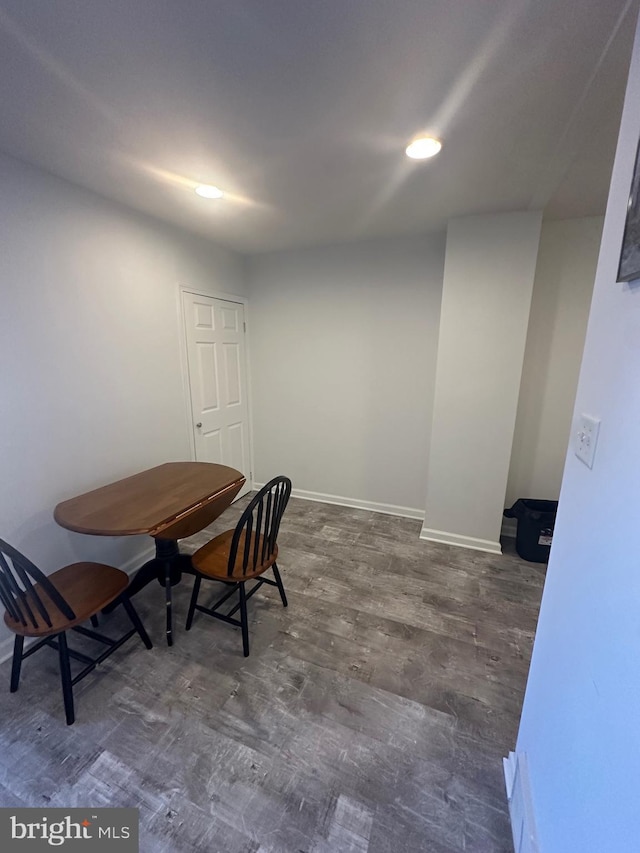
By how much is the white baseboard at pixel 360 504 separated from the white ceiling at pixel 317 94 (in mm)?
2513

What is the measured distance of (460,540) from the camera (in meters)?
2.79

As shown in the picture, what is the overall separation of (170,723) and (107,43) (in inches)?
96.8

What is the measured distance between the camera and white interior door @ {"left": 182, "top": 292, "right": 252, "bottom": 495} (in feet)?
9.46

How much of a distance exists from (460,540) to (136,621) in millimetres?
2349

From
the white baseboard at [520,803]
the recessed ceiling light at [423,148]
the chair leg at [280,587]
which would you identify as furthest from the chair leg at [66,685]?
the recessed ceiling light at [423,148]

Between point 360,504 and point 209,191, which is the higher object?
point 209,191

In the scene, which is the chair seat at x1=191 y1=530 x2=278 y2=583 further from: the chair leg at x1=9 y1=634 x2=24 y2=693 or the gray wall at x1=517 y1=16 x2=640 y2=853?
the gray wall at x1=517 y1=16 x2=640 y2=853

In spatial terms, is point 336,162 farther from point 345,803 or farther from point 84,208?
point 345,803

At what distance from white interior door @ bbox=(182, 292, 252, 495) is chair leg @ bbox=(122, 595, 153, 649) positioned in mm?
1440

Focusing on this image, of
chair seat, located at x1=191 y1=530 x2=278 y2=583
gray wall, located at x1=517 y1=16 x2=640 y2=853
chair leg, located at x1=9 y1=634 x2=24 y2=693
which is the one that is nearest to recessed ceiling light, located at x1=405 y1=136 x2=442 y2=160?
gray wall, located at x1=517 y1=16 x2=640 y2=853

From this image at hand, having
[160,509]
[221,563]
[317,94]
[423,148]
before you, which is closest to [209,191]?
[317,94]

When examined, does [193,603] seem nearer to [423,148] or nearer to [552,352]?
[423,148]

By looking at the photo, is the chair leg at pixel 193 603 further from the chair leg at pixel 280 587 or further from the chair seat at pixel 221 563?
the chair leg at pixel 280 587

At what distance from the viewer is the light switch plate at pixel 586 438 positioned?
0.82 metres
